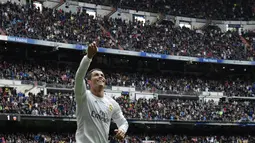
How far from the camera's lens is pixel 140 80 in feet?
152

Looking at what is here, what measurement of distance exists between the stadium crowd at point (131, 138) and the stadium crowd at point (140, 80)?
5529 mm

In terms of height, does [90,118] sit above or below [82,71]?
below

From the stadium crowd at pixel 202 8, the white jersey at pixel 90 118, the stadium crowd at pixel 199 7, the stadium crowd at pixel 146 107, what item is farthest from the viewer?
the stadium crowd at pixel 202 8

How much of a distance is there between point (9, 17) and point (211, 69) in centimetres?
2863

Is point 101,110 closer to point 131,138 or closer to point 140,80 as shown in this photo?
point 131,138

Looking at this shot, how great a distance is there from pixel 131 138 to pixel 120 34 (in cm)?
1479

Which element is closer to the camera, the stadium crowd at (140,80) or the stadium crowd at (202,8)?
the stadium crowd at (140,80)

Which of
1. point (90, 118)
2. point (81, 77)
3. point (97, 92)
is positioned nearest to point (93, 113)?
point (90, 118)

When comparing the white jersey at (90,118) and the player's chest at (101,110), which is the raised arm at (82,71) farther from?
the player's chest at (101,110)

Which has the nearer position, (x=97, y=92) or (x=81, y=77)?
(x=81, y=77)

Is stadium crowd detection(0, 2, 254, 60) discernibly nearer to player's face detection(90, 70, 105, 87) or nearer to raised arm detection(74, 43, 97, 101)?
player's face detection(90, 70, 105, 87)

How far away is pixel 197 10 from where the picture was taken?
60.0 metres

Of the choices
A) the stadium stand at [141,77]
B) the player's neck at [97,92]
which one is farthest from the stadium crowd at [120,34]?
the player's neck at [97,92]

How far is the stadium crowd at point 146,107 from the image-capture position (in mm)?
31938
